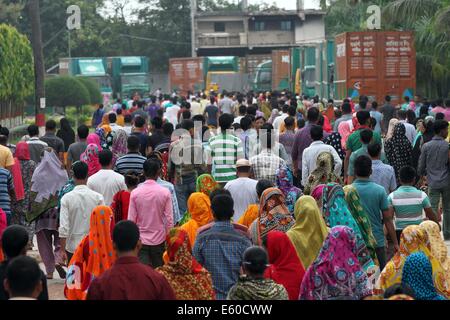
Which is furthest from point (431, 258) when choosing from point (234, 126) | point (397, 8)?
point (397, 8)

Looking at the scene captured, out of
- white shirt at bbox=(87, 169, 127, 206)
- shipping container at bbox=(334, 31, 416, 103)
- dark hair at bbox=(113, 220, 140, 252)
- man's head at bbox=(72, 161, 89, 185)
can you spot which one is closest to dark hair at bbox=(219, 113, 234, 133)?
white shirt at bbox=(87, 169, 127, 206)

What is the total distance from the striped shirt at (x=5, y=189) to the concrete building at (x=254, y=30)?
224ft

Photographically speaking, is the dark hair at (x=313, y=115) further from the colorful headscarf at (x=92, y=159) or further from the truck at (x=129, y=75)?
the truck at (x=129, y=75)

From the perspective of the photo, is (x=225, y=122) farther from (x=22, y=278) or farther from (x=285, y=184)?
(x=22, y=278)

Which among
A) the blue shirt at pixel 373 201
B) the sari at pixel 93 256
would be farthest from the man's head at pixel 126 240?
the blue shirt at pixel 373 201

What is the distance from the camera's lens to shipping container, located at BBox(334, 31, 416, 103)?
92.9 ft

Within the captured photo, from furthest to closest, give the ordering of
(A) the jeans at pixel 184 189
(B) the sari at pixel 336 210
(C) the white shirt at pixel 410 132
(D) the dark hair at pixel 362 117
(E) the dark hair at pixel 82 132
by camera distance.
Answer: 1. (C) the white shirt at pixel 410 132
2. (E) the dark hair at pixel 82 132
3. (D) the dark hair at pixel 362 117
4. (A) the jeans at pixel 184 189
5. (B) the sari at pixel 336 210

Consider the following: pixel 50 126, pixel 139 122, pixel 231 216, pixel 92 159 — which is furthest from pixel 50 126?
pixel 231 216

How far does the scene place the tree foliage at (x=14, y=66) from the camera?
37.7m

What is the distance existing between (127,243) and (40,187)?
22.0 ft

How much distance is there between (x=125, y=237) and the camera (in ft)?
22.5

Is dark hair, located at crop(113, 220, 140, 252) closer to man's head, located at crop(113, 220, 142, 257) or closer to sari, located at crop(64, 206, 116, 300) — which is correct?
man's head, located at crop(113, 220, 142, 257)

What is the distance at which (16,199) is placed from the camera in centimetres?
1309

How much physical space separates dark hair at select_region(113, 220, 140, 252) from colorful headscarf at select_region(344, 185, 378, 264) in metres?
3.39
